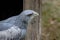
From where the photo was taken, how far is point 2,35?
10.3 feet

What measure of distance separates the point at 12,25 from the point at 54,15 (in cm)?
194

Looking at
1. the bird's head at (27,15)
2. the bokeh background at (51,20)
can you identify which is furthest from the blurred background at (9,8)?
the bokeh background at (51,20)

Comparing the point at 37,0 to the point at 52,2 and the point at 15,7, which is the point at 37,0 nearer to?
the point at 15,7

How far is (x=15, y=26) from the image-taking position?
3.14 m

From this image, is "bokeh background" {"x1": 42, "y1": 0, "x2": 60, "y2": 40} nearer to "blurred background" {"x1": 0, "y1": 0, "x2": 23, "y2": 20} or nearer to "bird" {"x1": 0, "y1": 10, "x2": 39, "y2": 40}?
"blurred background" {"x1": 0, "y1": 0, "x2": 23, "y2": 20}

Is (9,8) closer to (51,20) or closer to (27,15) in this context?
(27,15)

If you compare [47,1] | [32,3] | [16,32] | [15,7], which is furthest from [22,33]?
[47,1]

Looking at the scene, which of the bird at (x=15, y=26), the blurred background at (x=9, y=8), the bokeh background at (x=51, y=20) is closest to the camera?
the bird at (x=15, y=26)

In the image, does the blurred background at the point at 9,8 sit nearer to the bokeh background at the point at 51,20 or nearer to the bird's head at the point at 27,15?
the bird's head at the point at 27,15

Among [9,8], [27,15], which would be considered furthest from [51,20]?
[27,15]

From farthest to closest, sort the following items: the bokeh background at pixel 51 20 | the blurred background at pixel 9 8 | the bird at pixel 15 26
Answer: the bokeh background at pixel 51 20 → the blurred background at pixel 9 8 → the bird at pixel 15 26

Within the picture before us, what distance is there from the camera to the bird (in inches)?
123

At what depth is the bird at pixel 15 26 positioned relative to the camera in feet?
10.2

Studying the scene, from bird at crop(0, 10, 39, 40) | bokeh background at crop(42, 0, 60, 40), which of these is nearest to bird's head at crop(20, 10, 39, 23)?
bird at crop(0, 10, 39, 40)
